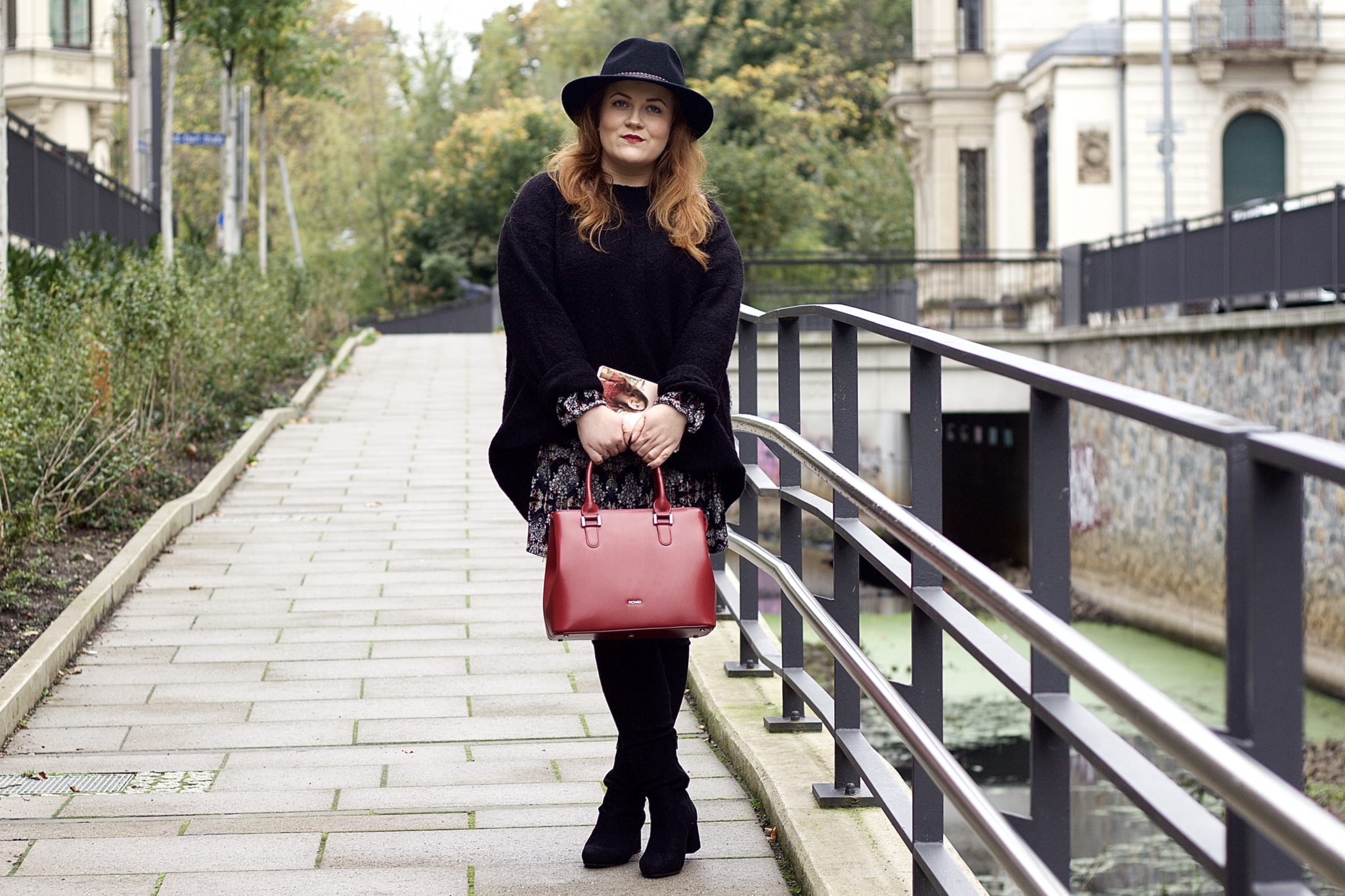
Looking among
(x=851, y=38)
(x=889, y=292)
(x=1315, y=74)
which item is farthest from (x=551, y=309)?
(x=851, y=38)

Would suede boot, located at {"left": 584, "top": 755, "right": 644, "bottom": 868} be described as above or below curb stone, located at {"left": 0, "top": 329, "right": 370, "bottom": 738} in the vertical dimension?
below

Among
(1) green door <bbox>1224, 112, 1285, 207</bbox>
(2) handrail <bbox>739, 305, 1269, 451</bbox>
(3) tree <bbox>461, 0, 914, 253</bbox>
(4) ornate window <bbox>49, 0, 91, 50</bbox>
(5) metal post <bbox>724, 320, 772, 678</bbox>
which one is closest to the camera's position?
(2) handrail <bbox>739, 305, 1269, 451</bbox>

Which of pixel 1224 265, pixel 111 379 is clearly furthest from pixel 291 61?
pixel 111 379

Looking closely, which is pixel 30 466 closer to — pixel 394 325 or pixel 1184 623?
pixel 1184 623

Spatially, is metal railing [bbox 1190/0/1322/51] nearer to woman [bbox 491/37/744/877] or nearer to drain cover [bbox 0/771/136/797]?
woman [bbox 491/37/744/877]

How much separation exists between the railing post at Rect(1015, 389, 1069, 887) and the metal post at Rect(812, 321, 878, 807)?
1289 millimetres

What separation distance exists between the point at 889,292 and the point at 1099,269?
3.05m

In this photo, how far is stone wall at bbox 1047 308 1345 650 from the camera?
13.8 m

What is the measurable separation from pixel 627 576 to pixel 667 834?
69 cm

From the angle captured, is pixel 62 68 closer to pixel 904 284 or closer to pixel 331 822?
pixel 904 284

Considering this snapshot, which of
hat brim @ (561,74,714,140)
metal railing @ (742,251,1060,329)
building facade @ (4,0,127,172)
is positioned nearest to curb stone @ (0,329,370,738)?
hat brim @ (561,74,714,140)

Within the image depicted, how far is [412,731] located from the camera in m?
4.95

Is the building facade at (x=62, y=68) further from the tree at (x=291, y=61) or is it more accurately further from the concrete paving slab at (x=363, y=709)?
the concrete paving slab at (x=363, y=709)

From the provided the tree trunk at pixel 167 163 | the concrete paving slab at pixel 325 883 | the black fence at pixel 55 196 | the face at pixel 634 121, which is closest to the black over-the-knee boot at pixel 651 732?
the concrete paving slab at pixel 325 883
